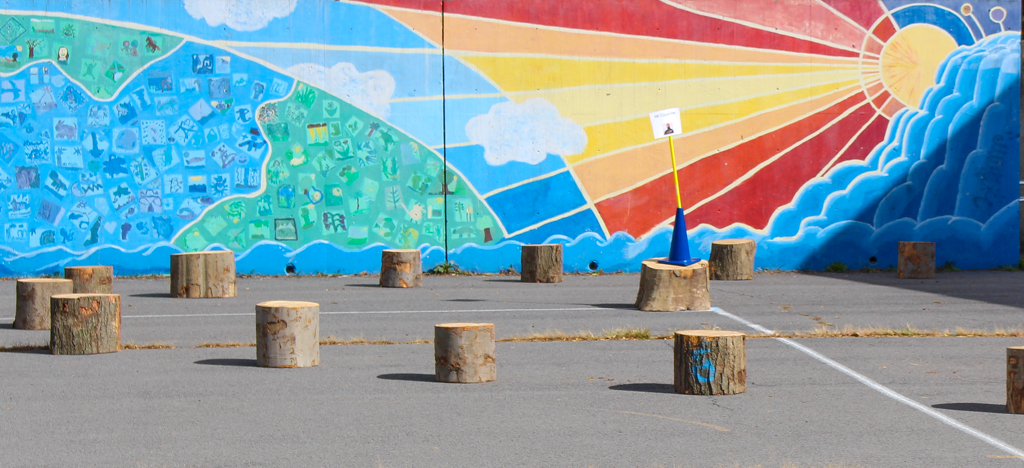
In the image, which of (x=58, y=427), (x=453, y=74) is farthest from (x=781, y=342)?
(x=453, y=74)

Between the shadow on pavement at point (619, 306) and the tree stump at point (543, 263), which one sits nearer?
the shadow on pavement at point (619, 306)

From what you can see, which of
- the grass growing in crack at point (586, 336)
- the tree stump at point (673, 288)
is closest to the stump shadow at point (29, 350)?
the grass growing in crack at point (586, 336)

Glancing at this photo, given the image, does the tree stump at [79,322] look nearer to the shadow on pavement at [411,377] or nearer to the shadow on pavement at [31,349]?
the shadow on pavement at [31,349]

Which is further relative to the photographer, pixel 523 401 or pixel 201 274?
pixel 201 274

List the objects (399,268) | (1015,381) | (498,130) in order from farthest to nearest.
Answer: (498,130), (399,268), (1015,381)

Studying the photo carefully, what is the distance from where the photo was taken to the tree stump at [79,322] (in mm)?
9258

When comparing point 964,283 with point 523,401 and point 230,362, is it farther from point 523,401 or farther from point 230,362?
point 230,362

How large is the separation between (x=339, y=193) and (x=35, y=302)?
758 cm

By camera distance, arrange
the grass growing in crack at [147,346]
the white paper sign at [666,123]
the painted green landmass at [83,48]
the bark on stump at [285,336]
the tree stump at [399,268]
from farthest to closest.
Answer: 1. the painted green landmass at [83,48]
2. the tree stump at [399,268]
3. the white paper sign at [666,123]
4. the grass growing in crack at [147,346]
5. the bark on stump at [285,336]

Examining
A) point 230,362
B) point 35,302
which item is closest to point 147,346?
point 230,362

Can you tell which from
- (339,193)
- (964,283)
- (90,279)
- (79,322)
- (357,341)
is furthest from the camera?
(339,193)

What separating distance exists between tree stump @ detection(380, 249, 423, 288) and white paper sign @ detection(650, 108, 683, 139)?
168 inches

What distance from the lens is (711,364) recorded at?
755cm

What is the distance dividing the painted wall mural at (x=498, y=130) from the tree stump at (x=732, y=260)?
1.64 m
